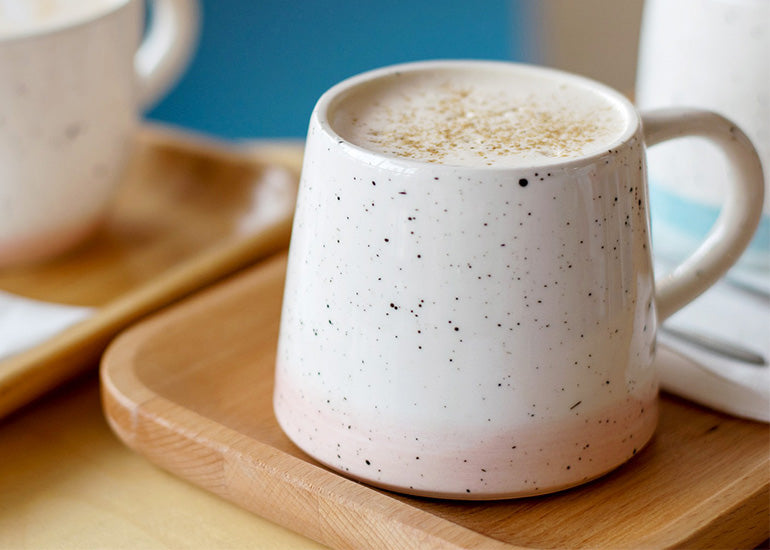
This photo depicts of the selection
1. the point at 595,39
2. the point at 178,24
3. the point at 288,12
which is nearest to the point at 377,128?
the point at 178,24

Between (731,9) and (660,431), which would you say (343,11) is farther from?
(660,431)

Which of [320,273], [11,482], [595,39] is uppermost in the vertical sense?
[320,273]

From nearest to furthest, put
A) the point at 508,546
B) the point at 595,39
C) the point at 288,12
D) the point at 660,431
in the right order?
the point at 508,546 < the point at 660,431 < the point at 288,12 < the point at 595,39

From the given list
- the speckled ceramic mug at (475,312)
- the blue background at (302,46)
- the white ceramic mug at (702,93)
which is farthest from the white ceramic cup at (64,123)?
the blue background at (302,46)

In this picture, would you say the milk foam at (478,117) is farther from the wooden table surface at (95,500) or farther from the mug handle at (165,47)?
the mug handle at (165,47)

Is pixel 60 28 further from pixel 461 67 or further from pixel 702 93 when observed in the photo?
pixel 702 93

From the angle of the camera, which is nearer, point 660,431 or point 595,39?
point 660,431

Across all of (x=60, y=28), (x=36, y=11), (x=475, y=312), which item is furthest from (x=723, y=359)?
(x=36, y=11)
